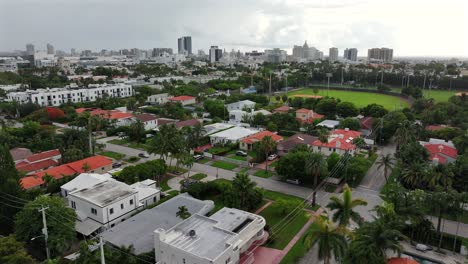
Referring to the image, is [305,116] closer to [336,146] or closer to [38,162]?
[336,146]

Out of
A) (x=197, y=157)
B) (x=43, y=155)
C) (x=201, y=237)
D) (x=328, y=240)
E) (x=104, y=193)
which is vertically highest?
(x=328, y=240)

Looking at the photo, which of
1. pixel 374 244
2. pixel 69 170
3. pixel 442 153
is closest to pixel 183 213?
pixel 374 244

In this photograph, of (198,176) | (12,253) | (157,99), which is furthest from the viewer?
(157,99)

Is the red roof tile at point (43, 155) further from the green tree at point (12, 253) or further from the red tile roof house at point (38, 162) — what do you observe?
the green tree at point (12, 253)

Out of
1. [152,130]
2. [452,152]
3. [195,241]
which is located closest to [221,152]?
[152,130]

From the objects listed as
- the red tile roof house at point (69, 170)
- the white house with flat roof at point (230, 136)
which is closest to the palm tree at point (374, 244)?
the red tile roof house at point (69, 170)

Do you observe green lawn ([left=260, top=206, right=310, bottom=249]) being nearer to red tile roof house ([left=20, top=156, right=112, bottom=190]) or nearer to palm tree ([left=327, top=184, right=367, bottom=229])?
palm tree ([left=327, top=184, right=367, bottom=229])

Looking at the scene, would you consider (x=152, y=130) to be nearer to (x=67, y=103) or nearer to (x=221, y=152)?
(x=221, y=152)
